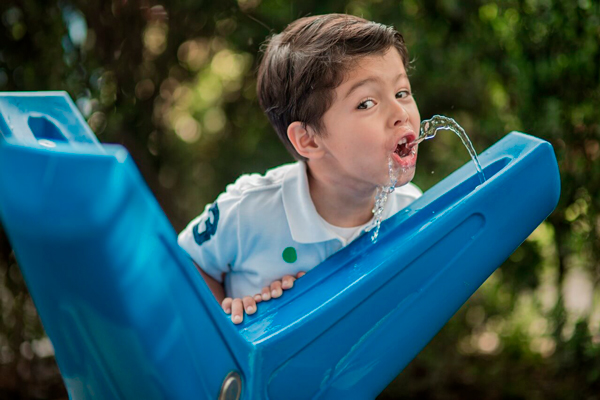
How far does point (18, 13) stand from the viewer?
6.68 feet

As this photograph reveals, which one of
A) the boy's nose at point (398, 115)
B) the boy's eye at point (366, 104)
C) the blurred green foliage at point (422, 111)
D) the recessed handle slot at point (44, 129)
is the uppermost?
the recessed handle slot at point (44, 129)

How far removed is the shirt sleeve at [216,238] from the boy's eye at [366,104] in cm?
37

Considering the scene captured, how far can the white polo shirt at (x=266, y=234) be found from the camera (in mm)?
1396

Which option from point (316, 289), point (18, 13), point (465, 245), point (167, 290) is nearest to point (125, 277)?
point (167, 290)

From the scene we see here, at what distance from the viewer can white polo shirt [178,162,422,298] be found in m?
1.40

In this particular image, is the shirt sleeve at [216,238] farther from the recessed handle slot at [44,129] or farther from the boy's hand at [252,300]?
the recessed handle slot at [44,129]

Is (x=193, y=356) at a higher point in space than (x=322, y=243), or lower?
higher

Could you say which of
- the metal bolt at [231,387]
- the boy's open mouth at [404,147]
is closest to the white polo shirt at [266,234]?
the boy's open mouth at [404,147]

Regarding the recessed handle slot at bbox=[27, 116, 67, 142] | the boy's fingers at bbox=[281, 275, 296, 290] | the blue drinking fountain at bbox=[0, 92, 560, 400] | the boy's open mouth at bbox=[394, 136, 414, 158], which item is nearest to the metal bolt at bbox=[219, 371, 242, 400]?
the blue drinking fountain at bbox=[0, 92, 560, 400]

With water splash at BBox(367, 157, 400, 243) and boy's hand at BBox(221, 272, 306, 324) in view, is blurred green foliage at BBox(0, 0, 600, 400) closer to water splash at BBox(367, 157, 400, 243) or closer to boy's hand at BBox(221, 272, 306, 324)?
water splash at BBox(367, 157, 400, 243)

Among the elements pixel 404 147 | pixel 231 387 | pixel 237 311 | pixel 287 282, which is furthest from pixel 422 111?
pixel 231 387

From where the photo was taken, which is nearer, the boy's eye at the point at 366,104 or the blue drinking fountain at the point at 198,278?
the blue drinking fountain at the point at 198,278

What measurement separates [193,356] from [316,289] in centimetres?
32

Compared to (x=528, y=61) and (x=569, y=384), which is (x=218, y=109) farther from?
(x=569, y=384)
